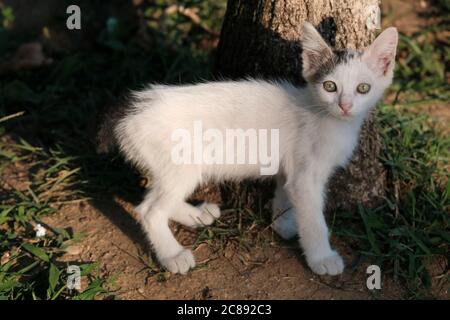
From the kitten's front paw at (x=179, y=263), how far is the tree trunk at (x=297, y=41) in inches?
39.2

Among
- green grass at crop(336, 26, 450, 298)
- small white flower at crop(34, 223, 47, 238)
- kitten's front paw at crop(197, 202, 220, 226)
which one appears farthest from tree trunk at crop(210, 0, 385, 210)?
small white flower at crop(34, 223, 47, 238)

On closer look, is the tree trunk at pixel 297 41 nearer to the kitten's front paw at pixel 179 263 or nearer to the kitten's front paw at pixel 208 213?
the kitten's front paw at pixel 208 213

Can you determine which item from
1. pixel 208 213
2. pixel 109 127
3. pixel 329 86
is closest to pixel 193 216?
pixel 208 213

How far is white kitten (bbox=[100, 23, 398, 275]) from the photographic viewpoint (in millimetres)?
3115

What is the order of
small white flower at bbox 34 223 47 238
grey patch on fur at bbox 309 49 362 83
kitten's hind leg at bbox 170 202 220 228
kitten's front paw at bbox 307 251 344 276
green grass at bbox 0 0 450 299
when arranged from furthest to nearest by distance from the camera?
kitten's hind leg at bbox 170 202 220 228, small white flower at bbox 34 223 47 238, green grass at bbox 0 0 450 299, kitten's front paw at bbox 307 251 344 276, grey patch on fur at bbox 309 49 362 83

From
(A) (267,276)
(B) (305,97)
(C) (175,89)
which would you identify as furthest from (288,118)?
(A) (267,276)

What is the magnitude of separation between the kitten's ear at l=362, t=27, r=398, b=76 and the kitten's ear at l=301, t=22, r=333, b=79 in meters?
0.21

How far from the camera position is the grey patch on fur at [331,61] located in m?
3.12

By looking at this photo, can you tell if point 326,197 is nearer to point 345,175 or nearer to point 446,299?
point 345,175

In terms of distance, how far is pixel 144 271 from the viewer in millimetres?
3330

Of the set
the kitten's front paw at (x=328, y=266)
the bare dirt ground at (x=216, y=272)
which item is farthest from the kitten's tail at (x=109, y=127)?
the kitten's front paw at (x=328, y=266)

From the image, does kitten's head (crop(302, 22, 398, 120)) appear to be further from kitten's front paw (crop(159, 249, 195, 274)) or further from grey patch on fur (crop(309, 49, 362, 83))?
kitten's front paw (crop(159, 249, 195, 274))

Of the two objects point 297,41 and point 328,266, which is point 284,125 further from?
point 328,266

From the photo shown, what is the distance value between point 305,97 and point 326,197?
72 cm
